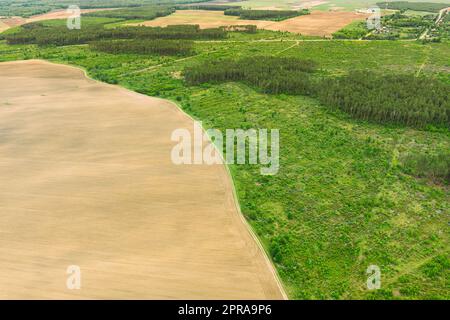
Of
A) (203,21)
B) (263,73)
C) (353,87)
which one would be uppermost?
(203,21)

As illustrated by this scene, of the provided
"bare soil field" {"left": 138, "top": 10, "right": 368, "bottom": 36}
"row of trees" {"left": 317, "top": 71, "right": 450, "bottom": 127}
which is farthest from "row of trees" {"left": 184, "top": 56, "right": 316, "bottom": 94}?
"bare soil field" {"left": 138, "top": 10, "right": 368, "bottom": 36}

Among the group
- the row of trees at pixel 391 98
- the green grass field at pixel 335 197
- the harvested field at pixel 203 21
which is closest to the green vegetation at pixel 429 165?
the green grass field at pixel 335 197

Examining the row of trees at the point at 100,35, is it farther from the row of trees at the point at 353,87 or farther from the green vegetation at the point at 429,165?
the green vegetation at the point at 429,165

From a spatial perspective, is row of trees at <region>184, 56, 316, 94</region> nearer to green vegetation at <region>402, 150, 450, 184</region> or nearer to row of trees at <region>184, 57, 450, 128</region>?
row of trees at <region>184, 57, 450, 128</region>

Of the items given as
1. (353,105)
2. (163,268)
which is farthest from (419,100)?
(163,268)

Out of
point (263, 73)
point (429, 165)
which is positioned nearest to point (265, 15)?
point (263, 73)

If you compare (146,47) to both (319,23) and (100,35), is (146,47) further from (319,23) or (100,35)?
(319,23)
